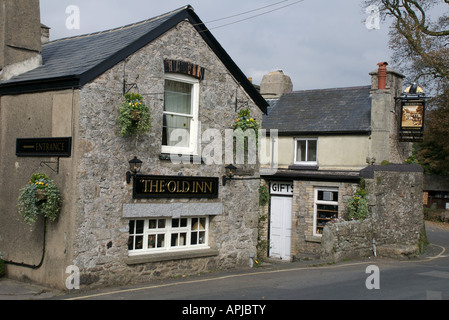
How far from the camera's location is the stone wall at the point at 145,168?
1111 centimetres

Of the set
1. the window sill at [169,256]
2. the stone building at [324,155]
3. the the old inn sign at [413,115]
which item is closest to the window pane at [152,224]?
the window sill at [169,256]

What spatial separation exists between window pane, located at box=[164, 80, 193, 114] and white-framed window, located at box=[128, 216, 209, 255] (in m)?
2.79

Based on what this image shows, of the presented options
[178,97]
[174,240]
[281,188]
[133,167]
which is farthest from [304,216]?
[133,167]

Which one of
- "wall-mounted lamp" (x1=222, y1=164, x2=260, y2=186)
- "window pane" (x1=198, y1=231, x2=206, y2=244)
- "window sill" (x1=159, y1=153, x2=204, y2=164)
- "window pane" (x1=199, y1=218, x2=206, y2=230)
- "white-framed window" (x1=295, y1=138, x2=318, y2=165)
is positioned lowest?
"window pane" (x1=198, y1=231, x2=206, y2=244)

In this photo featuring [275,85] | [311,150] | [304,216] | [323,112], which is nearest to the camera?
[304,216]

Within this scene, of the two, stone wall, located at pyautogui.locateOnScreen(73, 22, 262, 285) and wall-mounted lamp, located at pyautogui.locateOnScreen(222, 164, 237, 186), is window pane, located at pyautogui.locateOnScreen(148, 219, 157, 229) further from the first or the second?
wall-mounted lamp, located at pyautogui.locateOnScreen(222, 164, 237, 186)

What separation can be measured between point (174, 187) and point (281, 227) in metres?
10.3

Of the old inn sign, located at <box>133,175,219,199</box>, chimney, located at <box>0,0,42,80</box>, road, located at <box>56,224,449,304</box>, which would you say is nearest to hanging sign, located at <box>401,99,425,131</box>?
road, located at <box>56,224,449,304</box>

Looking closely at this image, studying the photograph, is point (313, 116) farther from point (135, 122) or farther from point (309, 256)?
Result: point (135, 122)

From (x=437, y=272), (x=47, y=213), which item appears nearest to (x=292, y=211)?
(x=437, y=272)

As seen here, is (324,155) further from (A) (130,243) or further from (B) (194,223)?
(A) (130,243)

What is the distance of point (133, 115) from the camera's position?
11.5 meters

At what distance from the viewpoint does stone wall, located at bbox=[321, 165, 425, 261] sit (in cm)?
1852

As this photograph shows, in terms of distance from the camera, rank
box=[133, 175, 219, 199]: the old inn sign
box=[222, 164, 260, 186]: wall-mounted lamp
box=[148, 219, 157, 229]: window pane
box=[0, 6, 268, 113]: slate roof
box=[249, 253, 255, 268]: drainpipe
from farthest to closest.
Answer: box=[249, 253, 255, 268]: drainpipe, box=[222, 164, 260, 186]: wall-mounted lamp, box=[148, 219, 157, 229]: window pane, box=[133, 175, 219, 199]: the old inn sign, box=[0, 6, 268, 113]: slate roof
